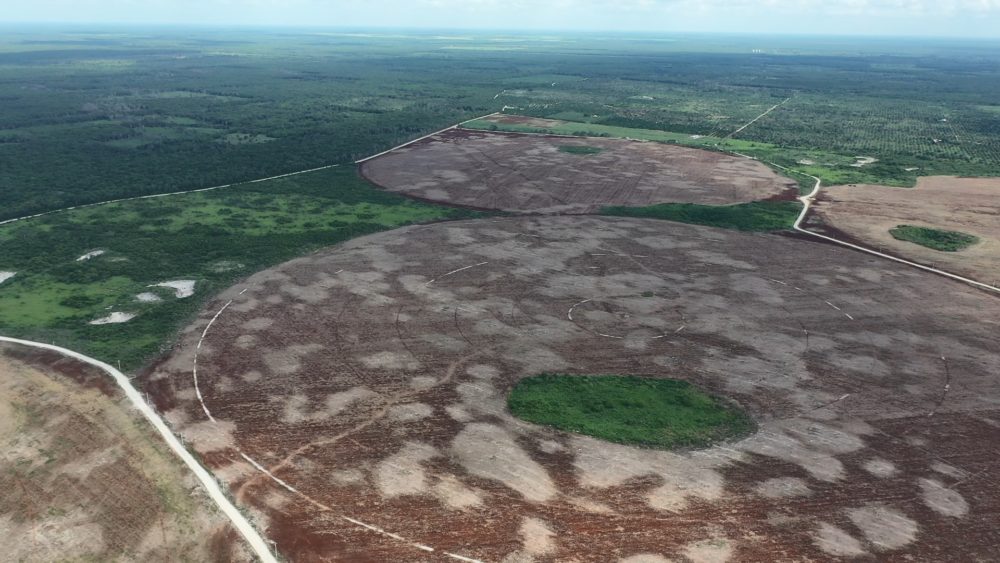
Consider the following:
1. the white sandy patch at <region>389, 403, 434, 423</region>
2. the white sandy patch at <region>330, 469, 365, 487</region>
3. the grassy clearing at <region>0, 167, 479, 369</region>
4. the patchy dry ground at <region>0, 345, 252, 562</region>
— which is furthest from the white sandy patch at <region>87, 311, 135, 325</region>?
the white sandy patch at <region>330, 469, 365, 487</region>

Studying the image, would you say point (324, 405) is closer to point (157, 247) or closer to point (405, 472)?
point (405, 472)

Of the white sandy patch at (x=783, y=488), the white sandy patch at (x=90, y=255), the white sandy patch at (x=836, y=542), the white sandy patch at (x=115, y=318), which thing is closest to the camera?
the white sandy patch at (x=836, y=542)

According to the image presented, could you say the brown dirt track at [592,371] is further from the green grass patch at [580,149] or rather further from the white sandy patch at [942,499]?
the green grass patch at [580,149]

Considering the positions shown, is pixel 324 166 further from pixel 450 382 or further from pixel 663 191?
pixel 450 382

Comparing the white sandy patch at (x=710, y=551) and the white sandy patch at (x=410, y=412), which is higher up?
the white sandy patch at (x=410, y=412)

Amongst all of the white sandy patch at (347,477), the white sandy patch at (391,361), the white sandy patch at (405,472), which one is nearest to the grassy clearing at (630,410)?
the white sandy patch at (405,472)

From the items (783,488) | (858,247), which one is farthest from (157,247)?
(858,247)

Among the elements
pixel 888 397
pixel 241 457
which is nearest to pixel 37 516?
pixel 241 457

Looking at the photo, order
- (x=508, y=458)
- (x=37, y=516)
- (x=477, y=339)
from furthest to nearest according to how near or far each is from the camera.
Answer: (x=477, y=339), (x=508, y=458), (x=37, y=516)
